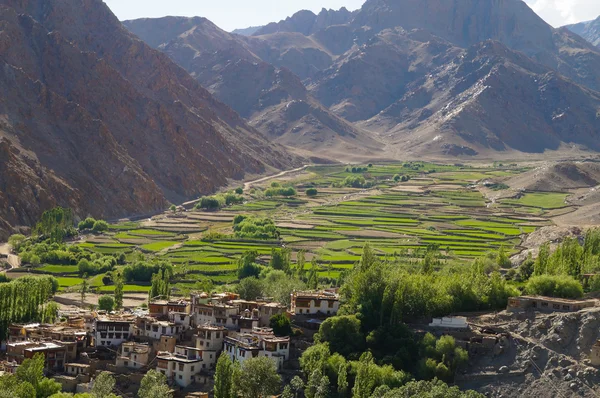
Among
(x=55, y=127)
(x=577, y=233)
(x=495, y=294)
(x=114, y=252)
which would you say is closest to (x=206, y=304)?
(x=495, y=294)

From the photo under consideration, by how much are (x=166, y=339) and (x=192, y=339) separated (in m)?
1.74

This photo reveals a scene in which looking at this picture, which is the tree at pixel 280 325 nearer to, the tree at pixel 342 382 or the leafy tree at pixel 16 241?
the tree at pixel 342 382

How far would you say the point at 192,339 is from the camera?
197 ft

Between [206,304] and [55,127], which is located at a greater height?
[55,127]

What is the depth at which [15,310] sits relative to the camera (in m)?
66.2

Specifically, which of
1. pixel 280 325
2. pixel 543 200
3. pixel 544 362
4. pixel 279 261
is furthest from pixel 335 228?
pixel 544 362

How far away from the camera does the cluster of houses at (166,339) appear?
56562mm

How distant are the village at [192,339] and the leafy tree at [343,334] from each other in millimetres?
2503

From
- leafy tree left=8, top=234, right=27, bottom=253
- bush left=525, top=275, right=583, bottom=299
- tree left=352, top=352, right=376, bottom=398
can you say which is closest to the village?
bush left=525, top=275, right=583, bottom=299

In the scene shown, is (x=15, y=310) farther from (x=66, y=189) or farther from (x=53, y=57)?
(x=53, y=57)

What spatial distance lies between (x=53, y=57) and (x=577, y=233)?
109060mm

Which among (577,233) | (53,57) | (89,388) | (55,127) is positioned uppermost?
(53,57)

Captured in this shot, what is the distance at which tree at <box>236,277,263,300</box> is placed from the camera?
2896 inches

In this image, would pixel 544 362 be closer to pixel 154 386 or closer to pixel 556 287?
pixel 556 287
